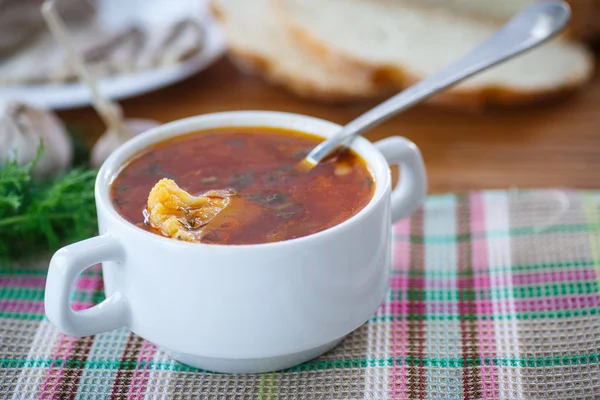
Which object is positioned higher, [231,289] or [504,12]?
[231,289]

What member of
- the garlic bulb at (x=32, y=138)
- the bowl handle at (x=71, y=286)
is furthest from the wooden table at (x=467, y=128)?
the bowl handle at (x=71, y=286)

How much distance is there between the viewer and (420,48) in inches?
114

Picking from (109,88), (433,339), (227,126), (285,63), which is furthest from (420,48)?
(433,339)

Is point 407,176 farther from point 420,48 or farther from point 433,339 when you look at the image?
point 420,48

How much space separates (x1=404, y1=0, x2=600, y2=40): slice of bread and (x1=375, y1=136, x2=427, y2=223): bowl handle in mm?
1697

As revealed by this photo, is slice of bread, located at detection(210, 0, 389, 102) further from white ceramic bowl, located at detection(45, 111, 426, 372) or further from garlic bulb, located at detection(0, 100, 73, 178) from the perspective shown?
white ceramic bowl, located at detection(45, 111, 426, 372)

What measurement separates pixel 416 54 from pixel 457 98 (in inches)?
11.3

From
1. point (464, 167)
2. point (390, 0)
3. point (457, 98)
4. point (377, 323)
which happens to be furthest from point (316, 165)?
point (390, 0)

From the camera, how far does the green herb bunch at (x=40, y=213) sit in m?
1.68

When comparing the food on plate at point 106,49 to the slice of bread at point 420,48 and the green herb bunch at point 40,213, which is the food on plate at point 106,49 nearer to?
A: the slice of bread at point 420,48

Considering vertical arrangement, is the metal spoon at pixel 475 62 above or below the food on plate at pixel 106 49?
above

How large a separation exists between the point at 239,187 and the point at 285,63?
1497 mm

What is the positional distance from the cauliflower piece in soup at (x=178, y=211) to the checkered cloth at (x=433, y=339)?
301 millimetres

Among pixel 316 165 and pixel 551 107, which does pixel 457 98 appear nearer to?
pixel 551 107
